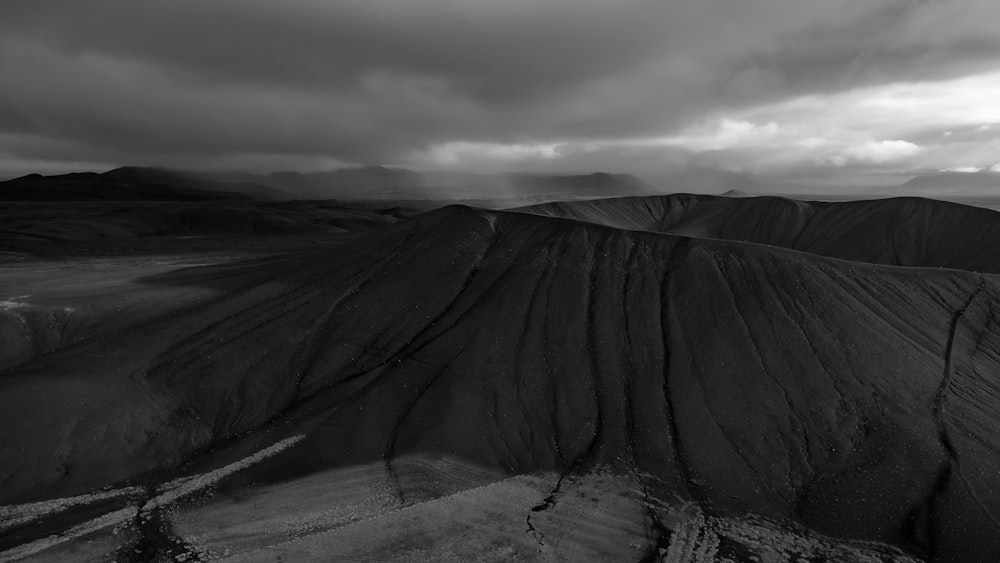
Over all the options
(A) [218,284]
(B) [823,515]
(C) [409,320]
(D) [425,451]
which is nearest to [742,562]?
(B) [823,515]

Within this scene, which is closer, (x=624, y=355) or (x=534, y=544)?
(x=534, y=544)

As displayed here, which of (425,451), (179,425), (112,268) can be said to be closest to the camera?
(425,451)

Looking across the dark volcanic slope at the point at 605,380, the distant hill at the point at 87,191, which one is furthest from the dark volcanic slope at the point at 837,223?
the distant hill at the point at 87,191

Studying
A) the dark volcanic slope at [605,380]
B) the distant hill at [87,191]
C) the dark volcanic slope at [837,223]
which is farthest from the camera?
the distant hill at [87,191]

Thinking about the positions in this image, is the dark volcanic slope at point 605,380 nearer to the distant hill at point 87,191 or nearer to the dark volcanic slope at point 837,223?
the dark volcanic slope at point 837,223

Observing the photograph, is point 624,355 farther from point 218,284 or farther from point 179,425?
point 218,284

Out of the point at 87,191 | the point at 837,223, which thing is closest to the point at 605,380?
the point at 837,223
